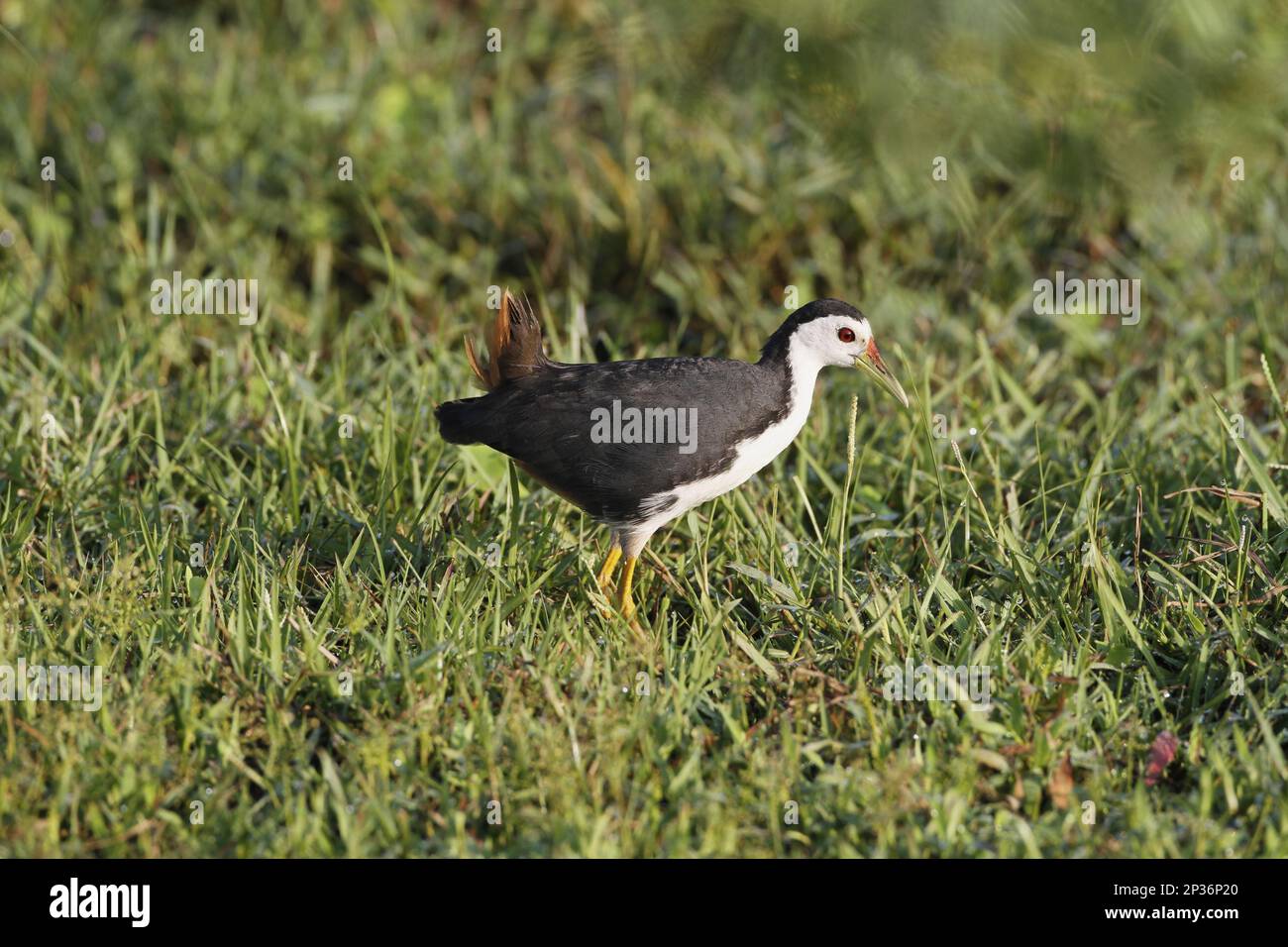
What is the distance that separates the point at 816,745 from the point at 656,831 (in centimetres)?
45

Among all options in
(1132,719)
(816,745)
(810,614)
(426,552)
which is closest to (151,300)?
(426,552)

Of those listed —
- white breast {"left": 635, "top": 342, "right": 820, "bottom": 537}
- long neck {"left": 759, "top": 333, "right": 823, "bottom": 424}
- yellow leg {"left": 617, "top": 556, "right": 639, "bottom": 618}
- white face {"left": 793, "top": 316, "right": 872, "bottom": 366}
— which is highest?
white face {"left": 793, "top": 316, "right": 872, "bottom": 366}

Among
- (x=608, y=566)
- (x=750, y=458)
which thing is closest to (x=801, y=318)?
(x=750, y=458)

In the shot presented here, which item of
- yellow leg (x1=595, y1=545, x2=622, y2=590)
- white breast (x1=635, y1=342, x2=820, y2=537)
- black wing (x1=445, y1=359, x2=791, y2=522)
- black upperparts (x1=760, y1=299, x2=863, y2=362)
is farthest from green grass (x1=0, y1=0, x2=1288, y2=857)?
black upperparts (x1=760, y1=299, x2=863, y2=362)

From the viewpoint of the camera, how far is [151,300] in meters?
5.78

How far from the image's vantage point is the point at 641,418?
4008mm

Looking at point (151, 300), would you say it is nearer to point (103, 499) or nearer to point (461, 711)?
point (103, 499)

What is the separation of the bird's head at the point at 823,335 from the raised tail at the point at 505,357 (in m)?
0.68

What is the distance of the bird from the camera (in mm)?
3984

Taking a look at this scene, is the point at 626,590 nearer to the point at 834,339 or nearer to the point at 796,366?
the point at 796,366

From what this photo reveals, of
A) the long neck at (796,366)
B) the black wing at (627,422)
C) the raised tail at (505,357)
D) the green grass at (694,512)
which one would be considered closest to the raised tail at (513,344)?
the raised tail at (505,357)

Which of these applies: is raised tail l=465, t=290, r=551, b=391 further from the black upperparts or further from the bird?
the black upperparts

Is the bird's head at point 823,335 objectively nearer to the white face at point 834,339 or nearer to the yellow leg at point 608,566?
the white face at point 834,339

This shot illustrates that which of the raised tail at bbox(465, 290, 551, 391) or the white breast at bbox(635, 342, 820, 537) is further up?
the raised tail at bbox(465, 290, 551, 391)
